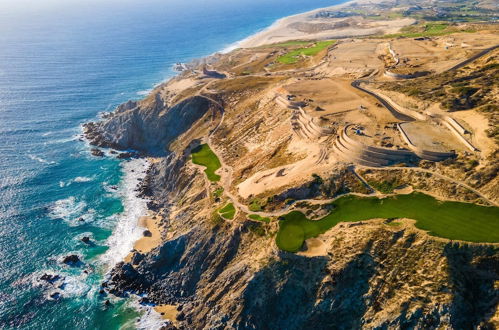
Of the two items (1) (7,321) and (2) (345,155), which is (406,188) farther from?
(1) (7,321)

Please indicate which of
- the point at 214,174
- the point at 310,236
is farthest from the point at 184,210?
the point at 310,236

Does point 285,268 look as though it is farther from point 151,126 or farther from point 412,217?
point 151,126

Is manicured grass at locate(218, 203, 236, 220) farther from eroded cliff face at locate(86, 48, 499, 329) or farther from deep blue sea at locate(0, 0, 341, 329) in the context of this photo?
deep blue sea at locate(0, 0, 341, 329)

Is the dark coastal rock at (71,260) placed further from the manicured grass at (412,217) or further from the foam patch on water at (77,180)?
the manicured grass at (412,217)

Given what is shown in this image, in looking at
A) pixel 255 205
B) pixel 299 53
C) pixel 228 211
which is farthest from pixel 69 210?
pixel 299 53

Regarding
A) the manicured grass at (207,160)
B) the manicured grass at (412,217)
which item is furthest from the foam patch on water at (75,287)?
the manicured grass at (412,217)
